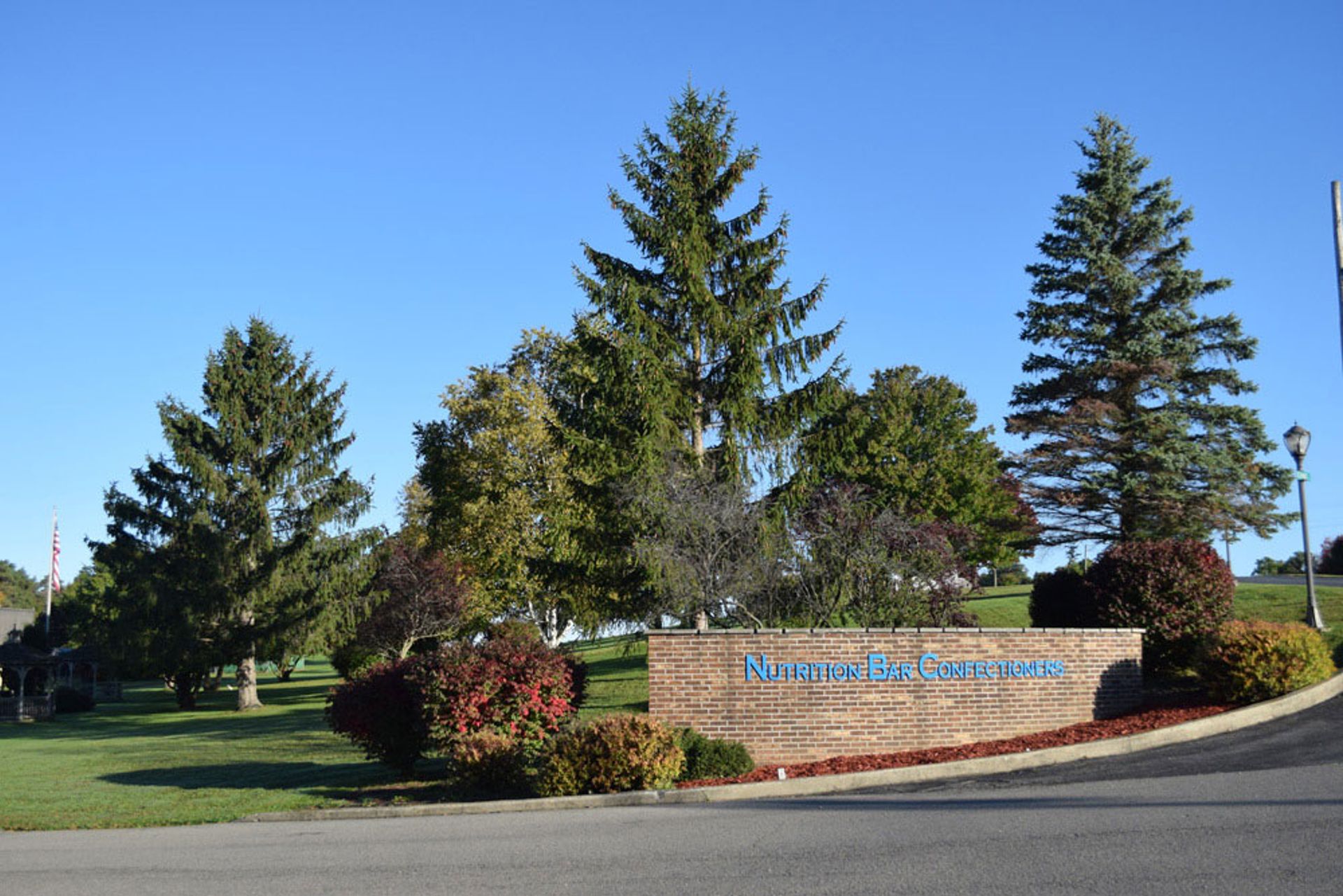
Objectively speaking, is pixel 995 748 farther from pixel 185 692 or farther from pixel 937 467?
pixel 185 692

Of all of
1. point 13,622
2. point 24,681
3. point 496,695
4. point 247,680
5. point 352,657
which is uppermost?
point 496,695

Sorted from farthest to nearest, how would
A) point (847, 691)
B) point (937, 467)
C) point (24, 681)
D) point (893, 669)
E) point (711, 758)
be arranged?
1. point (24, 681)
2. point (937, 467)
3. point (893, 669)
4. point (847, 691)
5. point (711, 758)

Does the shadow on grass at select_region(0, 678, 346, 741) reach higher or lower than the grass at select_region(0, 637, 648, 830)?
lower

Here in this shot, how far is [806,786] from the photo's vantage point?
14211 mm

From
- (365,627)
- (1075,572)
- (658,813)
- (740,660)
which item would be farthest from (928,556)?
(365,627)

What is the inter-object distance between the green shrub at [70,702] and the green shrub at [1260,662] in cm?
4653

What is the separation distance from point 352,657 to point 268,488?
9.24m

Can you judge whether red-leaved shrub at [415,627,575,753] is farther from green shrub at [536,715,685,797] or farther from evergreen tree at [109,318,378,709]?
evergreen tree at [109,318,378,709]

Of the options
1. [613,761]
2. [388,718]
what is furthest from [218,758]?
[613,761]

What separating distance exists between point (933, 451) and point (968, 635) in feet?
93.1

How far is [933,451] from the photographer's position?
149ft

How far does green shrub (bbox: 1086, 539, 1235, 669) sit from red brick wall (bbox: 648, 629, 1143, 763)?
298cm

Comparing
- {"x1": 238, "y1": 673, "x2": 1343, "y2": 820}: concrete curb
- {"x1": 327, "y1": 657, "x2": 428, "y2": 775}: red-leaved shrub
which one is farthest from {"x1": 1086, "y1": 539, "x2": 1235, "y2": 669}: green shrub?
{"x1": 327, "y1": 657, "x2": 428, "y2": 775}: red-leaved shrub

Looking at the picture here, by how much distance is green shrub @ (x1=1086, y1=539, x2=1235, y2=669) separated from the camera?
65.5 ft
